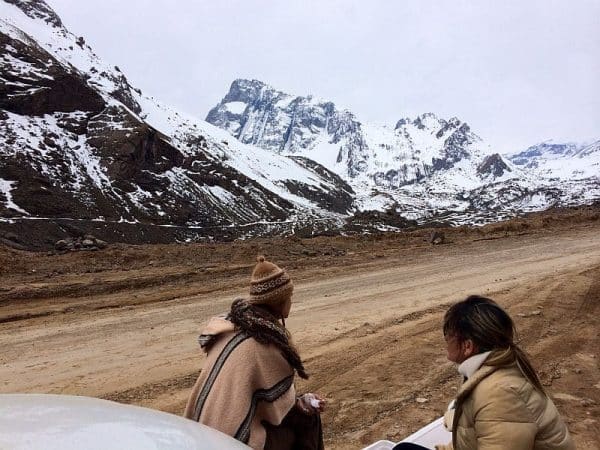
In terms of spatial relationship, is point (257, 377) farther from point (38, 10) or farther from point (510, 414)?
point (38, 10)

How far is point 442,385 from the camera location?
567 centimetres

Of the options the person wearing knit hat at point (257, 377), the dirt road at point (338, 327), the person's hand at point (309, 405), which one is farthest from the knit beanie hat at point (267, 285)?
the dirt road at point (338, 327)

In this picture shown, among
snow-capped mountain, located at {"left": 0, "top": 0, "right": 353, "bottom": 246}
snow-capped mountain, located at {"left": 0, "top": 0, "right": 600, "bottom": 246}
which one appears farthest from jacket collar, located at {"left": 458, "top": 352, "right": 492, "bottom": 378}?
snow-capped mountain, located at {"left": 0, "top": 0, "right": 353, "bottom": 246}

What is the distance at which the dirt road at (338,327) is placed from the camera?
5453 mm

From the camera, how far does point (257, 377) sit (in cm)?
303

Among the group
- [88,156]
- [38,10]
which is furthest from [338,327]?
[38,10]

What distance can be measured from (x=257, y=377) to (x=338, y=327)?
5298 mm

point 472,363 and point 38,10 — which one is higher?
point 38,10

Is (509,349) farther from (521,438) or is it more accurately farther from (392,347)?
(392,347)

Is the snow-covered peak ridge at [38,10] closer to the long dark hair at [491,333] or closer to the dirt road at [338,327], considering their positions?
the dirt road at [338,327]

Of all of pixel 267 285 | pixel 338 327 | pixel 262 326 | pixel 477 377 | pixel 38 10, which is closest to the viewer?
pixel 477 377

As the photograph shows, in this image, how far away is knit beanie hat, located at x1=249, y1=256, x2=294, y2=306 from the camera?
322cm

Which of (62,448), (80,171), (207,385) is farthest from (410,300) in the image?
(80,171)

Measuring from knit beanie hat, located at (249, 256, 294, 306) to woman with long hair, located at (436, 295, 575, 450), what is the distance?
1.03 meters
